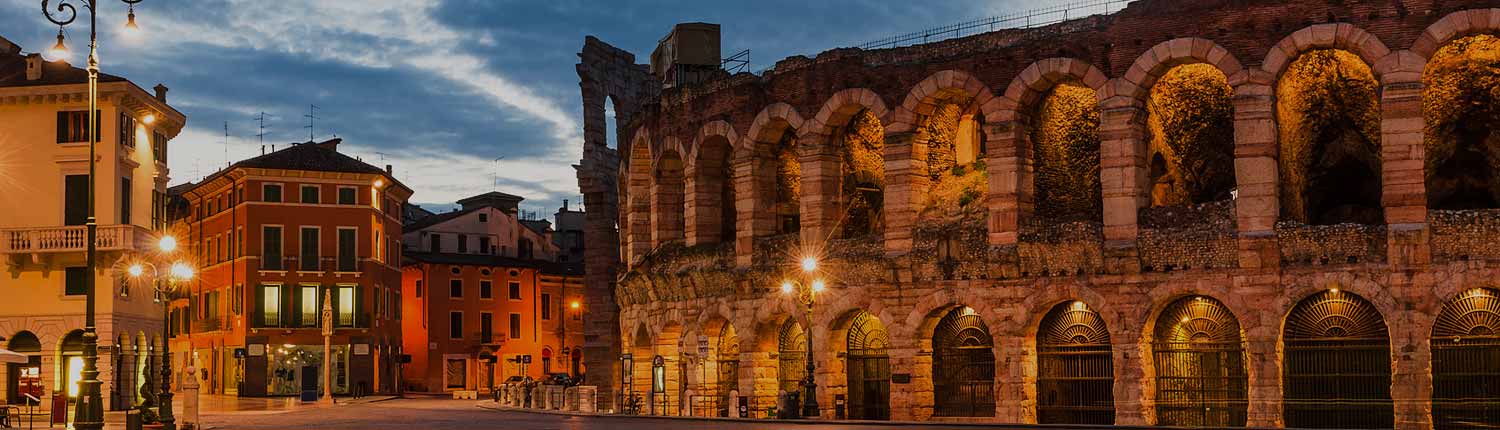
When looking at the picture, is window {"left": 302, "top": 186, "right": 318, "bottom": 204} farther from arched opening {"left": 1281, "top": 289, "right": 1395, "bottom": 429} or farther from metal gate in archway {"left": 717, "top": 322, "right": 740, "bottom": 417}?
arched opening {"left": 1281, "top": 289, "right": 1395, "bottom": 429}

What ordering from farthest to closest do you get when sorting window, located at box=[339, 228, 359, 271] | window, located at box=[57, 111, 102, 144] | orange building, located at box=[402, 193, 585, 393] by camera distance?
orange building, located at box=[402, 193, 585, 393], window, located at box=[339, 228, 359, 271], window, located at box=[57, 111, 102, 144]

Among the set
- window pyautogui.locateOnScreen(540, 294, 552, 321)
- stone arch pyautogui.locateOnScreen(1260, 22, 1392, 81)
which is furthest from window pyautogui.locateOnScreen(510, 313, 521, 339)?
stone arch pyautogui.locateOnScreen(1260, 22, 1392, 81)

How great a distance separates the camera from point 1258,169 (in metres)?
35.7

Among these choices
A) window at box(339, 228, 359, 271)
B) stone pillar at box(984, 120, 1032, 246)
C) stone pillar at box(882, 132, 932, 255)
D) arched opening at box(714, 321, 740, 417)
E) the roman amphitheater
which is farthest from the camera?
window at box(339, 228, 359, 271)

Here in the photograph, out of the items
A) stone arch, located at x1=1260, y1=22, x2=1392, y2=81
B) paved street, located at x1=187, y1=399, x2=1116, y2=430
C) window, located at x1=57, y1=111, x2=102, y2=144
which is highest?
window, located at x1=57, y1=111, x2=102, y2=144

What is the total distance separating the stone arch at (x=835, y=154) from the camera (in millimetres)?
41906

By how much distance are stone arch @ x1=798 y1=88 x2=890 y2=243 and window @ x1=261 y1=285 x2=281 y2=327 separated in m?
32.5

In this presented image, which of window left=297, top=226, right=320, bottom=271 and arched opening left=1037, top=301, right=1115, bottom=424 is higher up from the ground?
window left=297, top=226, right=320, bottom=271

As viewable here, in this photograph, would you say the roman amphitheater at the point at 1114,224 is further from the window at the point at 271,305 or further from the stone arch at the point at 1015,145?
the window at the point at 271,305

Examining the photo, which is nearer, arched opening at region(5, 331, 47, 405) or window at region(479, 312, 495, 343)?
arched opening at region(5, 331, 47, 405)

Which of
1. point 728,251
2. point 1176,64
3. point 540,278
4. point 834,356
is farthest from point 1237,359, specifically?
point 540,278

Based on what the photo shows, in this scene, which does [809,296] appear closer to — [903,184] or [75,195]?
[903,184]

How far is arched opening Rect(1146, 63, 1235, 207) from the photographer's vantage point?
38219mm

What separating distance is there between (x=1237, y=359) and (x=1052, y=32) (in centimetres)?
828
